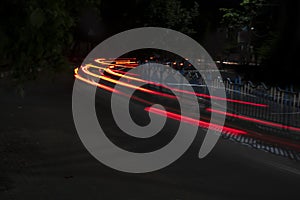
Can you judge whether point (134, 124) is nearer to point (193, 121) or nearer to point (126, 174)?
point (193, 121)

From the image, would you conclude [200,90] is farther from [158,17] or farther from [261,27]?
[261,27]

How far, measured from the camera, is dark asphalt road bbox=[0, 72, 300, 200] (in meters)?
6.66

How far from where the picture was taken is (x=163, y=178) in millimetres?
7461

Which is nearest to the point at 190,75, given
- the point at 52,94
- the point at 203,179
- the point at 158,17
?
the point at 52,94

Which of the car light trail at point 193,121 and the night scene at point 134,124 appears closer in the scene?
the night scene at point 134,124

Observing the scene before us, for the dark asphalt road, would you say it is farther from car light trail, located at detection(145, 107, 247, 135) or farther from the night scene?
car light trail, located at detection(145, 107, 247, 135)

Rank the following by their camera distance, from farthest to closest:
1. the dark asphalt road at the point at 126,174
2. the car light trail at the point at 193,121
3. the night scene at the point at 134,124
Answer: the car light trail at the point at 193,121
the dark asphalt road at the point at 126,174
the night scene at the point at 134,124

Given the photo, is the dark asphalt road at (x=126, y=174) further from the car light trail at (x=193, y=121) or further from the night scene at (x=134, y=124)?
the car light trail at (x=193, y=121)

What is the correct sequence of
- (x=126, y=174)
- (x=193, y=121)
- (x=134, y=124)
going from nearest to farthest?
(x=126, y=174) → (x=134, y=124) → (x=193, y=121)

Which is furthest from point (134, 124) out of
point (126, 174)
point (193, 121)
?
point (126, 174)

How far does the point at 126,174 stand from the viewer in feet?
25.1

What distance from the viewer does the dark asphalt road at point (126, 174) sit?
6656 millimetres

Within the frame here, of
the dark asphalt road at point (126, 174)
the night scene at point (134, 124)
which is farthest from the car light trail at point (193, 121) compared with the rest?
the dark asphalt road at point (126, 174)

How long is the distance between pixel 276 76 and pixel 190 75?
17.2 feet
